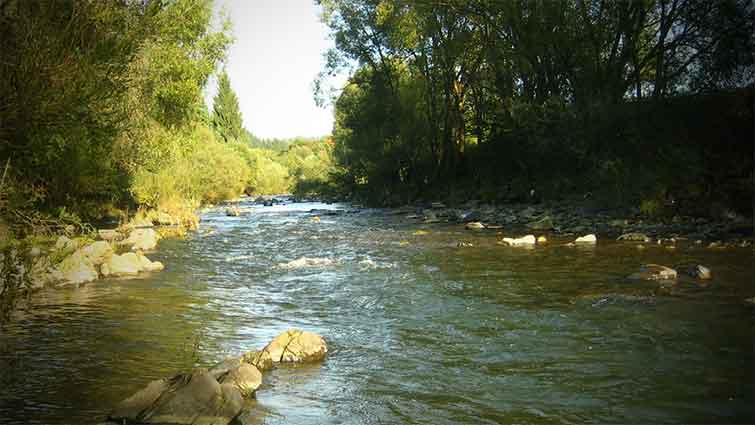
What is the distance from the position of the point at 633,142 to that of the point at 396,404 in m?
18.0

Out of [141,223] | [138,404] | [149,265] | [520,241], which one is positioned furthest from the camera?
[141,223]

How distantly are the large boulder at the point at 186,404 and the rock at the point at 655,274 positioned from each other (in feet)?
25.8

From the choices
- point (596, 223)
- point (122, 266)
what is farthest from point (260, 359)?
point (596, 223)

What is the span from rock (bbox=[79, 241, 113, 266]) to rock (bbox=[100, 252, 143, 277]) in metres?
0.23

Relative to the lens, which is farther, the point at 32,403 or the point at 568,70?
the point at 568,70

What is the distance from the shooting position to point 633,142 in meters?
20.8

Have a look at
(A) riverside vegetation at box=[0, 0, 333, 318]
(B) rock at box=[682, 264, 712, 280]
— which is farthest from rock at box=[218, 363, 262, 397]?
(B) rock at box=[682, 264, 712, 280]

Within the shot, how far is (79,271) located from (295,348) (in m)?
6.37

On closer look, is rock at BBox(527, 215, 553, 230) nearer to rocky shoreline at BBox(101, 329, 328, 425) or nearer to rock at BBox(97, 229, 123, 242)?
rock at BBox(97, 229, 123, 242)

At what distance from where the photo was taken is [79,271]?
11188 millimetres

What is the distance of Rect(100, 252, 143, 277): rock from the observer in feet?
39.0

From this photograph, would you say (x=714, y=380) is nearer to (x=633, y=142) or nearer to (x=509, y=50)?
(x=633, y=142)

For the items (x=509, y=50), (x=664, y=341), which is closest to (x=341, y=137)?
(x=509, y=50)

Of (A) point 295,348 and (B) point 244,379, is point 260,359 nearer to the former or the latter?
(A) point 295,348
